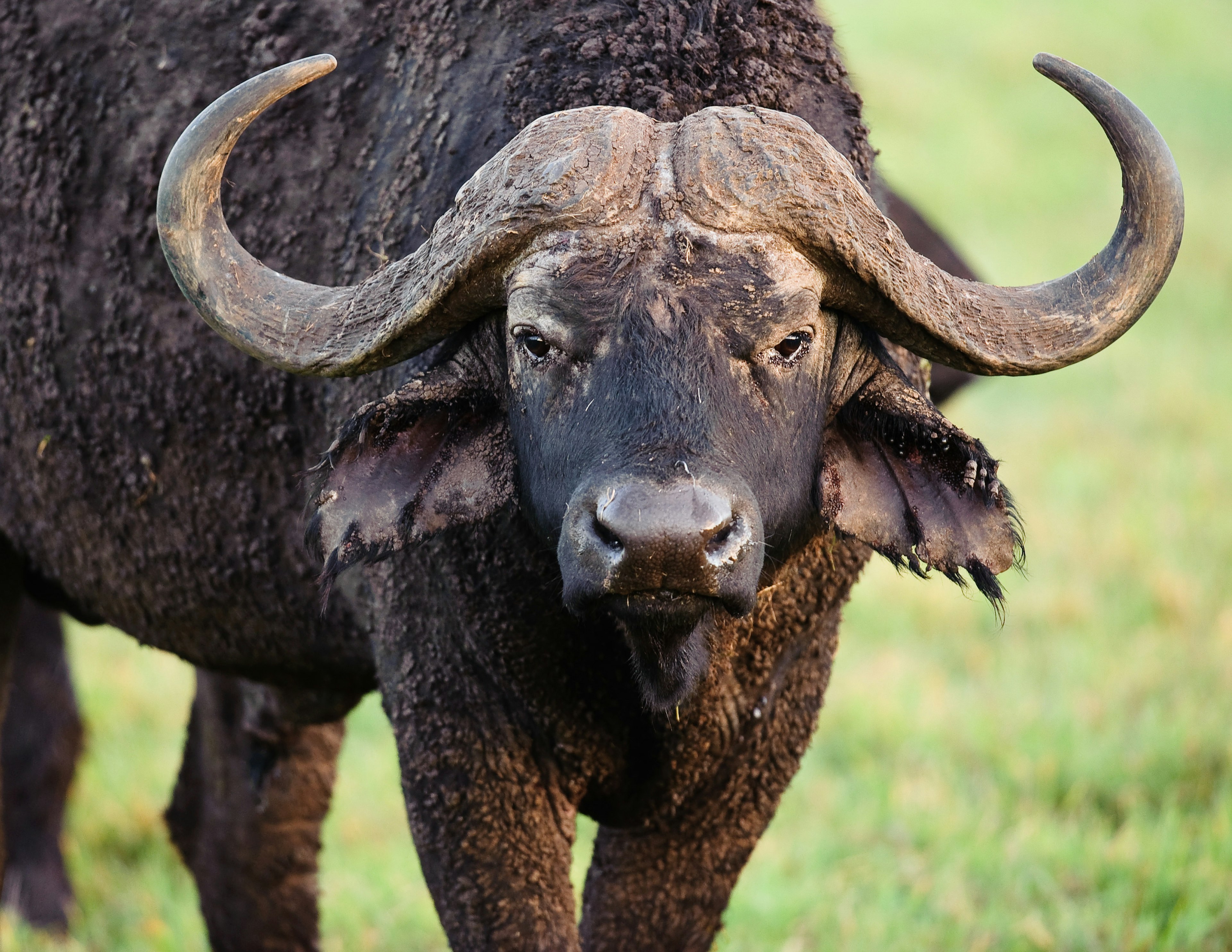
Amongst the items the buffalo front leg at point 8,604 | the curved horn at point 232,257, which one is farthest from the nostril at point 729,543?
the buffalo front leg at point 8,604

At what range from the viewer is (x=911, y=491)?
129 inches

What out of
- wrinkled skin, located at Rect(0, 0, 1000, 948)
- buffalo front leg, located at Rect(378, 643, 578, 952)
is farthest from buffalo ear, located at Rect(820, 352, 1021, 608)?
buffalo front leg, located at Rect(378, 643, 578, 952)

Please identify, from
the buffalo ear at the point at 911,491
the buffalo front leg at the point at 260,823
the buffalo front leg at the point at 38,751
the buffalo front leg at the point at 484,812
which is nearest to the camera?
the buffalo ear at the point at 911,491

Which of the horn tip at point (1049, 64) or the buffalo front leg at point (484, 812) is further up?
the horn tip at point (1049, 64)

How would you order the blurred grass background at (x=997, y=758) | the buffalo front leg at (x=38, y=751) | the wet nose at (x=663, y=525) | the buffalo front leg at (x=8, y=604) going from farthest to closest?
the buffalo front leg at (x=38, y=751), the blurred grass background at (x=997, y=758), the buffalo front leg at (x=8, y=604), the wet nose at (x=663, y=525)

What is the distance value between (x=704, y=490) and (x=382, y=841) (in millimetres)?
→ 4462

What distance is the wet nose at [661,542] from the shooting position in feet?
8.65

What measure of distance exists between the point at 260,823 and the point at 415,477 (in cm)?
262

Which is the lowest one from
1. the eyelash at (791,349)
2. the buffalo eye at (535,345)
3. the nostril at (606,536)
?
the nostril at (606,536)

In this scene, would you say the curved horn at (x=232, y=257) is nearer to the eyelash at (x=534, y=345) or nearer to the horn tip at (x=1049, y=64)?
the eyelash at (x=534, y=345)

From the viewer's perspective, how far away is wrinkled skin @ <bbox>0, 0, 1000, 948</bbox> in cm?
346

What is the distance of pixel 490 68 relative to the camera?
3650mm

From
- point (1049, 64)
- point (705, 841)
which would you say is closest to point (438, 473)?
point (705, 841)

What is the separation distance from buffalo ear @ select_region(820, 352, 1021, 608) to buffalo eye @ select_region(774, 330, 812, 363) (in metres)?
0.29
